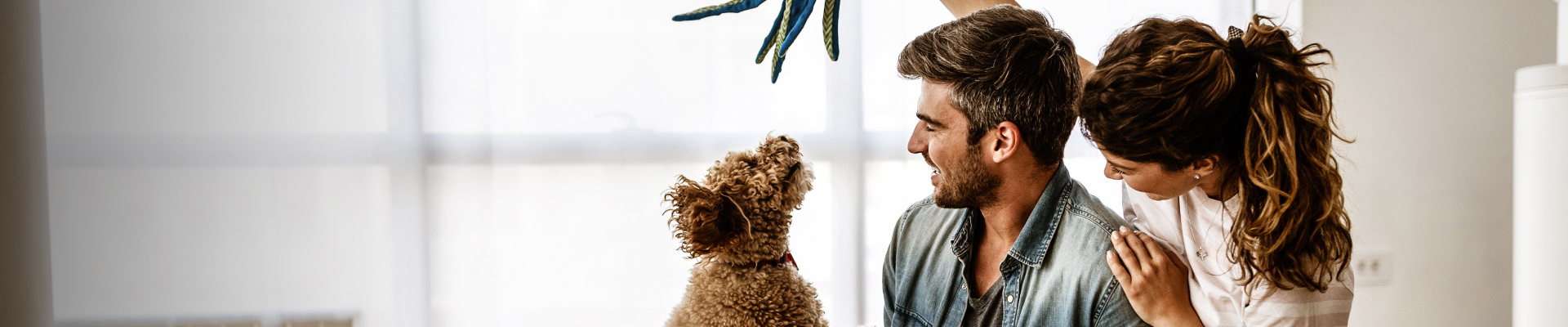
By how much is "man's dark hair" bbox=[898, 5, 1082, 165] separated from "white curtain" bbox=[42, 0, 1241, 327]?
90cm

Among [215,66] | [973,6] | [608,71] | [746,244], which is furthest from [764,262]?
[215,66]

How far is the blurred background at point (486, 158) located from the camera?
59.2 inches

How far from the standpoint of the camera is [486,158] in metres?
1.82

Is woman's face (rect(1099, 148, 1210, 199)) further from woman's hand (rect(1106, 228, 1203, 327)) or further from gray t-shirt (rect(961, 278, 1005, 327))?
gray t-shirt (rect(961, 278, 1005, 327))

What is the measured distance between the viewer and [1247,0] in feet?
5.12

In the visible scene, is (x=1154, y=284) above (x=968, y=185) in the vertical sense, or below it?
below

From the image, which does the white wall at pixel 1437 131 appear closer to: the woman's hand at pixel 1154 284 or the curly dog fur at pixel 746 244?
the woman's hand at pixel 1154 284

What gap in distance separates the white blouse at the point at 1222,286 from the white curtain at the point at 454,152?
100 centimetres

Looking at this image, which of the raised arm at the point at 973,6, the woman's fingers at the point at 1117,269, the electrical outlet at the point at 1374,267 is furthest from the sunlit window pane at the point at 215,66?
the electrical outlet at the point at 1374,267

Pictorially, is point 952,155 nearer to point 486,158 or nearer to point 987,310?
point 987,310

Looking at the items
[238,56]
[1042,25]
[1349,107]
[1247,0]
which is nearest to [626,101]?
[238,56]

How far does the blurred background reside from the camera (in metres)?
1.50

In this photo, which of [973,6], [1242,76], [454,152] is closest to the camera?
[1242,76]

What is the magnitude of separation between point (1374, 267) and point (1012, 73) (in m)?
1.17
